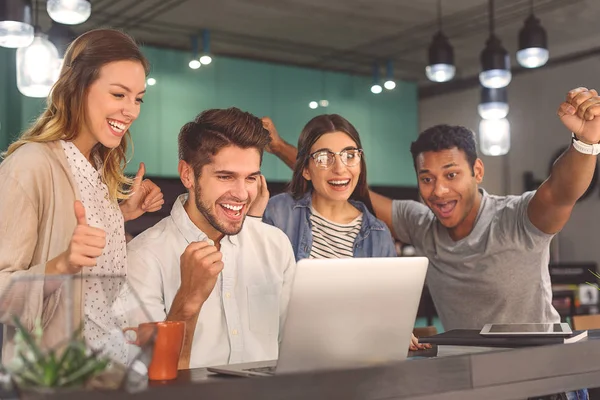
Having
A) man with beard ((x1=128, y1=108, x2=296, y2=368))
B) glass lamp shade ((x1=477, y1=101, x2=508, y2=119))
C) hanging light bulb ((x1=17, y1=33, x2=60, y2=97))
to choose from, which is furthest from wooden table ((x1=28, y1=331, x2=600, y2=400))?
glass lamp shade ((x1=477, y1=101, x2=508, y2=119))

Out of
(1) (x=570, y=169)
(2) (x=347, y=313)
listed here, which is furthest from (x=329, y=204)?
(2) (x=347, y=313)

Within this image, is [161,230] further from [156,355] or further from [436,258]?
[436,258]

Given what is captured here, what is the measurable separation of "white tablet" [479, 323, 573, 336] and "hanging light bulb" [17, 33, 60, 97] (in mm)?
2813

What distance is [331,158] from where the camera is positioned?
2471mm

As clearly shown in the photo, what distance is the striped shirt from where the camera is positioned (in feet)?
8.21

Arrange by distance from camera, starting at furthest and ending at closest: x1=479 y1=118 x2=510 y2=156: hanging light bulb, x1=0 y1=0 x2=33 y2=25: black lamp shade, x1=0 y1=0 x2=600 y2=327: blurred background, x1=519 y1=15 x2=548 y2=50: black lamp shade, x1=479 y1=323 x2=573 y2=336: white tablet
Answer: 1. x1=0 y1=0 x2=600 y2=327: blurred background
2. x1=479 y1=118 x2=510 y2=156: hanging light bulb
3. x1=519 y1=15 x2=548 y2=50: black lamp shade
4. x1=0 y1=0 x2=33 y2=25: black lamp shade
5. x1=479 y1=323 x2=573 y2=336: white tablet

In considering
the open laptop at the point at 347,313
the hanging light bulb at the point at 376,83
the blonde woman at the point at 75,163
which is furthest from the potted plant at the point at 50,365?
the hanging light bulb at the point at 376,83

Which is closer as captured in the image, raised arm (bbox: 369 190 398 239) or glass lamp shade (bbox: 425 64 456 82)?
raised arm (bbox: 369 190 398 239)

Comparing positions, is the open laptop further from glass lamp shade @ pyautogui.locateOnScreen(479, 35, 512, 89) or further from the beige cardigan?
glass lamp shade @ pyautogui.locateOnScreen(479, 35, 512, 89)

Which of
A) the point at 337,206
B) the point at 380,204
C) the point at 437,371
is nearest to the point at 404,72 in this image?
the point at 380,204

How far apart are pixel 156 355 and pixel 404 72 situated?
685 centimetres

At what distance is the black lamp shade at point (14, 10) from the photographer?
336cm

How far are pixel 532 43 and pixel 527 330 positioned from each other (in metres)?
3.27

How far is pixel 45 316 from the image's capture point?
112 cm
